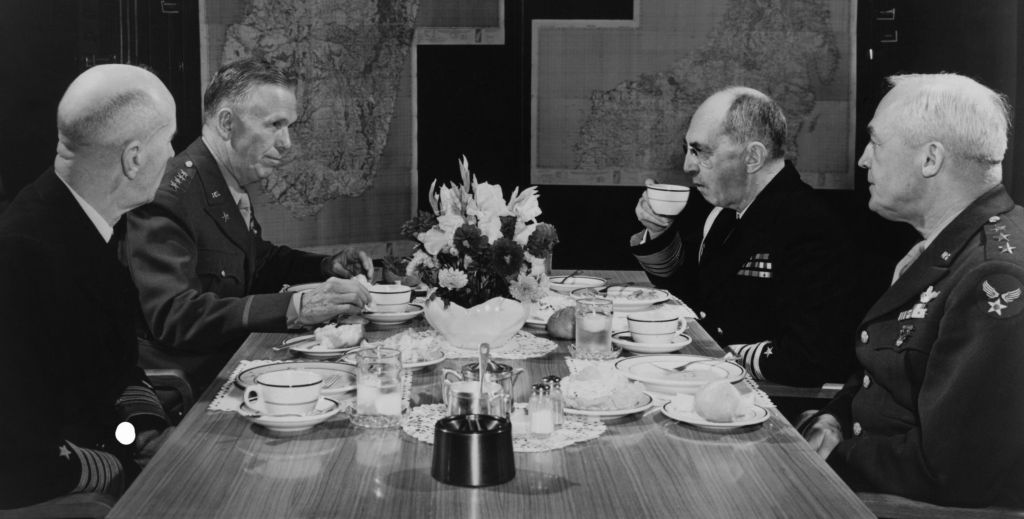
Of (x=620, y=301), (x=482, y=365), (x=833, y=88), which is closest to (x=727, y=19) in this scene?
(x=833, y=88)

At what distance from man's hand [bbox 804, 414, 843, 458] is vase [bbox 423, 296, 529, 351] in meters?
0.75

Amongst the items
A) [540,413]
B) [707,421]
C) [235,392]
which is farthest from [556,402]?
[235,392]

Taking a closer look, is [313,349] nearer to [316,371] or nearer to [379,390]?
Result: [316,371]

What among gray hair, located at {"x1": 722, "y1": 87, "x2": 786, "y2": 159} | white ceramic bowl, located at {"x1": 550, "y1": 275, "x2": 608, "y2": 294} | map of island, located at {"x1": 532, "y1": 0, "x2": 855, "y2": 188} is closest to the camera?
gray hair, located at {"x1": 722, "y1": 87, "x2": 786, "y2": 159}

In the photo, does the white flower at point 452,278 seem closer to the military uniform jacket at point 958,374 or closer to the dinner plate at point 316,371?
the dinner plate at point 316,371

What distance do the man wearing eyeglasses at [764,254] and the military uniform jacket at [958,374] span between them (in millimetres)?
704

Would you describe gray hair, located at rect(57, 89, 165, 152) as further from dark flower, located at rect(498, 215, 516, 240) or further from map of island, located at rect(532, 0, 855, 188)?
map of island, located at rect(532, 0, 855, 188)

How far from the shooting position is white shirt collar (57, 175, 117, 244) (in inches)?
93.5

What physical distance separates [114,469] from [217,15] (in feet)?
8.08

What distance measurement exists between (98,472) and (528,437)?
37.2 inches

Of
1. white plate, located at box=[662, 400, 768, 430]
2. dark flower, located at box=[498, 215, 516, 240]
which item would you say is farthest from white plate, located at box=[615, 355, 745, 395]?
dark flower, located at box=[498, 215, 516, 240]

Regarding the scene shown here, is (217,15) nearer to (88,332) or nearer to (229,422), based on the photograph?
(88,332)

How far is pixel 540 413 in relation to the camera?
6.18ft

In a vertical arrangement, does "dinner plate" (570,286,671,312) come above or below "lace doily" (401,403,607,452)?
above
